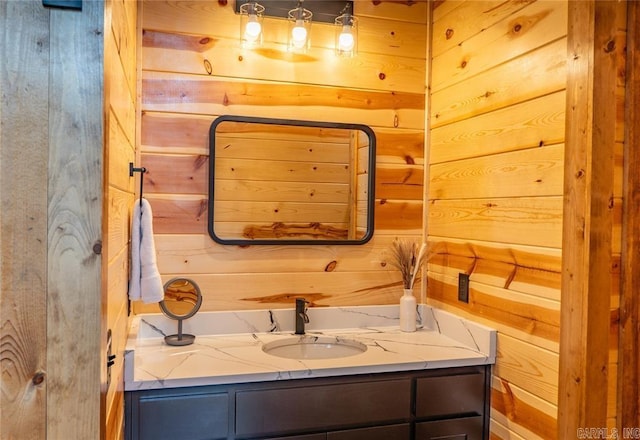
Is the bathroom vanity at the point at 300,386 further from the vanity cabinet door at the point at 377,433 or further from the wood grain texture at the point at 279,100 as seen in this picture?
the wood grain texture at the point at 279,100

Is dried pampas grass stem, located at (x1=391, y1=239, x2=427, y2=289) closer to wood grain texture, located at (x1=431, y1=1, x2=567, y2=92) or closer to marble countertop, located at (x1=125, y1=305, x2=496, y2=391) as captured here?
marble countertop, located at (x1=125, y1=305, x2=496, y2=391)

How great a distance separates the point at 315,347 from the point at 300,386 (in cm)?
42

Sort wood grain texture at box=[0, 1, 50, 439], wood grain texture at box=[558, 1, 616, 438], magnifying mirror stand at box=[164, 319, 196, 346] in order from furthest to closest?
magnifying mirror stand at box=[164, 319, 196, 346] < wood grain texture at box=[558, 1, 616, 438] < wood grain texture at box=[0, 1, 50, 439]

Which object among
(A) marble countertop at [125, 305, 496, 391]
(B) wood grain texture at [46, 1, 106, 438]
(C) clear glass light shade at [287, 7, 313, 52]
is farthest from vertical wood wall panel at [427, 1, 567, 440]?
(B) wood grain texture at [46, 1, 106, 438]

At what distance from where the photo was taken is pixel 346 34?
7.32ft

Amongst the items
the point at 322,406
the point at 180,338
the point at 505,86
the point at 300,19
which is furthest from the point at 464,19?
the point at 180,338

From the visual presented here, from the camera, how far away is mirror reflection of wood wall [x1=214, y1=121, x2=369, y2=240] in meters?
2.18

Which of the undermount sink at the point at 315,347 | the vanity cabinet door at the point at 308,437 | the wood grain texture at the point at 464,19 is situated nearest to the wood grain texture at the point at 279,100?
the wood grain texture at the point at 464,19

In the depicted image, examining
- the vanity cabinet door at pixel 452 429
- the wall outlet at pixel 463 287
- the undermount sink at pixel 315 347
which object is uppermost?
the wall outlet at pixel 463 287

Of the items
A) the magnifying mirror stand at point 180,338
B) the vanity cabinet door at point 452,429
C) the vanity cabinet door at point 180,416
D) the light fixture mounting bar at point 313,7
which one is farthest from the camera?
the light fixture mounting bar at point 313,7

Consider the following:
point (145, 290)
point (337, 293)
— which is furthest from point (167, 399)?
point (337, 293)

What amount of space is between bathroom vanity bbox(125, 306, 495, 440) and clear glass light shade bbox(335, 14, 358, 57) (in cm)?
122

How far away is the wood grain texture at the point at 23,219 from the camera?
2.93 ft

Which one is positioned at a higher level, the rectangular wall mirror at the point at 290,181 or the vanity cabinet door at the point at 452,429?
the rectangular wall mirror at the point at 290,181
